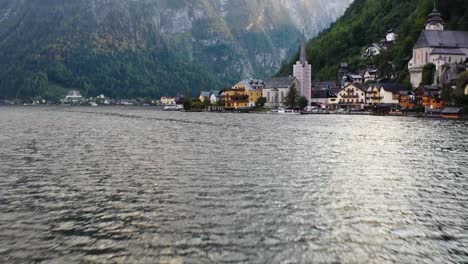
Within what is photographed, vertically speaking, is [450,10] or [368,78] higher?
[450,10]

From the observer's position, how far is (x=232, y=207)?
22531mm

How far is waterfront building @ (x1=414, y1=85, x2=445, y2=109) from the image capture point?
4756 inches

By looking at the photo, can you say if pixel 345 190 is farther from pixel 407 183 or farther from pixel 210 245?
pixel 210 245

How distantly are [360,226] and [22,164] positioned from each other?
1025 inches

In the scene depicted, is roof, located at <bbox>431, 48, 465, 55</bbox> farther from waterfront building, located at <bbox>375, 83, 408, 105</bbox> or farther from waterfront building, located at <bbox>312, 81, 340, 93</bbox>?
waterfront building, located at <bbox>312, 81, 340, 93</bbox>

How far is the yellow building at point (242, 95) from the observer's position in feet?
595

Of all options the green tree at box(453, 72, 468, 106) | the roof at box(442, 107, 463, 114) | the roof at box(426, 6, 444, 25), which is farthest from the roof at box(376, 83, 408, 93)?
the roof at box(442, 107, 463, 114)

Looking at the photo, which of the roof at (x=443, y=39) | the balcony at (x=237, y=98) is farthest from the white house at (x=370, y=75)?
the balcony at (x=237, y=98)

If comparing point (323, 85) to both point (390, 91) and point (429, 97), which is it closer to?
point (390, 91)

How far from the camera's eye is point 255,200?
24.0 m

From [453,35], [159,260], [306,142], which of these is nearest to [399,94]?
[453,35]

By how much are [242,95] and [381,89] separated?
56341 millimetres

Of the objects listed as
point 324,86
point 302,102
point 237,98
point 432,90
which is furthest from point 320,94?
point 432,90

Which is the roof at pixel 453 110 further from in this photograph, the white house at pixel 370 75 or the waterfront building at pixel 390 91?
the white house at pixel 370 75
